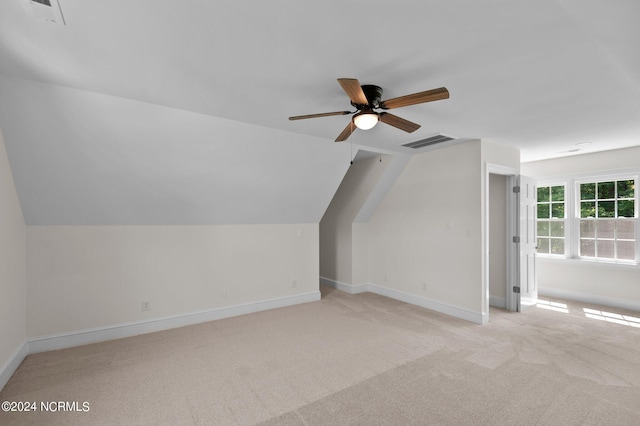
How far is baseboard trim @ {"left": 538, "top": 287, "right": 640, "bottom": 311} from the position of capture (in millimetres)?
4551

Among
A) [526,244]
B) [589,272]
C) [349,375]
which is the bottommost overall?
[349,375]

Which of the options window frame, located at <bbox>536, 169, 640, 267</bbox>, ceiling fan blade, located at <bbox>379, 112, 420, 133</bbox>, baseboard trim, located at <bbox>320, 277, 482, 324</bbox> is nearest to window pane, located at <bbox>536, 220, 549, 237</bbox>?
window frame, located at <bbox>536, 169, 640, 267</bbox>

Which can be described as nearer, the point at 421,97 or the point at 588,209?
the point at 421,97

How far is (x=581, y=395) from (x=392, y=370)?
150 centimetres

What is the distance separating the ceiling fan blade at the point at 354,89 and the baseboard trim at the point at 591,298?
548cm

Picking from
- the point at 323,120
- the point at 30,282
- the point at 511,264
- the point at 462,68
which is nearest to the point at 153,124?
the point at 323,120

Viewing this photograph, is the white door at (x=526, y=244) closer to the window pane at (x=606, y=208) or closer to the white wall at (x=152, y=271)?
the window pane at (x=606, y=208)

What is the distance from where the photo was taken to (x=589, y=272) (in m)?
4.93

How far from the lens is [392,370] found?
2.79m

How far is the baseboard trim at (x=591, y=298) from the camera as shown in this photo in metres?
4.55

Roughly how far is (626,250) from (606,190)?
99 cm

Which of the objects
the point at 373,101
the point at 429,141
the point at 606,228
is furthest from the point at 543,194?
the point at 373,101

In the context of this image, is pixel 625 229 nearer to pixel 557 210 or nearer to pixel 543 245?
pixel 557 210

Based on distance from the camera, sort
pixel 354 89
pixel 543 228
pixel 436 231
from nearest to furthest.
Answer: pixel 354 89, pixel 436 231, pixel 543 228
